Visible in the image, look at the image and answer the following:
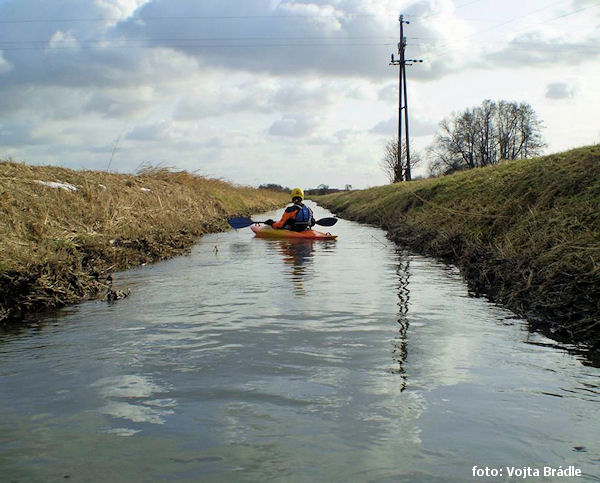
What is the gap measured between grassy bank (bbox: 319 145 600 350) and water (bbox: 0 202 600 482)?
0.47 m

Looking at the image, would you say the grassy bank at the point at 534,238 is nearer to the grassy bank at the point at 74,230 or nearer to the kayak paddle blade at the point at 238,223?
the kayak paddle blade at the point at 238,223

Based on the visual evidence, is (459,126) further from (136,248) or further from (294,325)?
(294,325)

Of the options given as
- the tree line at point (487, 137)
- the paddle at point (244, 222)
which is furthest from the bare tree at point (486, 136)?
the paddle at point (244, 222)

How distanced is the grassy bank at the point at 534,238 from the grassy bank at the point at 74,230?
5755mm

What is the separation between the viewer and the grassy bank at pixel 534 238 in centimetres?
607

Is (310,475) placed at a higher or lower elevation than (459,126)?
lower

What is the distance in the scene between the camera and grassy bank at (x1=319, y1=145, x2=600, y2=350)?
6.07 m

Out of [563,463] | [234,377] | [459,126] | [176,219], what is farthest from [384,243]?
[459,126]

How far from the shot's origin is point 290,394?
416 centimetres

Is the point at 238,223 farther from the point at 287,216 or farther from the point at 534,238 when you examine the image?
the point at 534,238

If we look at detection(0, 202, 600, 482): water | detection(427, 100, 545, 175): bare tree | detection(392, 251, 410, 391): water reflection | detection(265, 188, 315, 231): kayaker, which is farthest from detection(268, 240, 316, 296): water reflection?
detection(427, 100, 545, 175): bare tree

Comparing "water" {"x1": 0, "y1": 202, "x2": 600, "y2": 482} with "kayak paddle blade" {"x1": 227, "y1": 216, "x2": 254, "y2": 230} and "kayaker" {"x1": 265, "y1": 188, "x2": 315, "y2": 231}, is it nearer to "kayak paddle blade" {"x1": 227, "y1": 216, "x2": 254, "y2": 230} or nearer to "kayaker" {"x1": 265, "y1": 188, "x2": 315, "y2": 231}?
"kayaker" {"x1": 265, "y1": 188, "x2": 315, "y2": 231}

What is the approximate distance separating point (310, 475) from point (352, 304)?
448cm

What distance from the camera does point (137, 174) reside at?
72.5 feet
